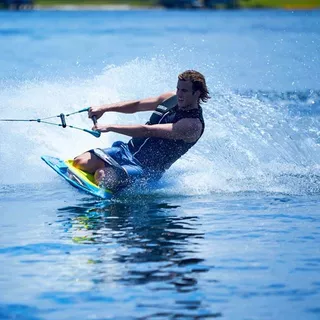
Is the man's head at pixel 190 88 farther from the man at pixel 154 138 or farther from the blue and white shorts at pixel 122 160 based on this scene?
the blue and white shorts at pixel 122 160

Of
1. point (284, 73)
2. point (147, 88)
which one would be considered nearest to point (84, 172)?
point (147, 88)

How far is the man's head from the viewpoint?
10.6 m

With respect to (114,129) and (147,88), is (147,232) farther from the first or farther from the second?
(147,88)

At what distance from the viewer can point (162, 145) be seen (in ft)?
36.3

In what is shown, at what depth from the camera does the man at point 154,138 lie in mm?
10680

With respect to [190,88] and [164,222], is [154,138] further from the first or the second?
[164,222]

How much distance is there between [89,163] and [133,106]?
0.77 m

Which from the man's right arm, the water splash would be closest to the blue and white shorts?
the man's right arm

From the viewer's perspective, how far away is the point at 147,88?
17.1 metres

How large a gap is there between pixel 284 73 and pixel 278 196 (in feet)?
57.4

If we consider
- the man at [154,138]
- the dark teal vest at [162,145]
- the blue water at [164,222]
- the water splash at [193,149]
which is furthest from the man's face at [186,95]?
the water splash at [193,149]

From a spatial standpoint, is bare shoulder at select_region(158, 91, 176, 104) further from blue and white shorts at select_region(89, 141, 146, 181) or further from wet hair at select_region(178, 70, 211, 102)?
blue and white shorts at select_region(89, 141, 146, 181)

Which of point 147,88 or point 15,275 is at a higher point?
point 147,88

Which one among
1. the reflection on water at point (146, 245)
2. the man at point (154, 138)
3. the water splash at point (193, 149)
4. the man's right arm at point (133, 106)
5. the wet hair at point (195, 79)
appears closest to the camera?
the reflection on water at point (146, 245)
